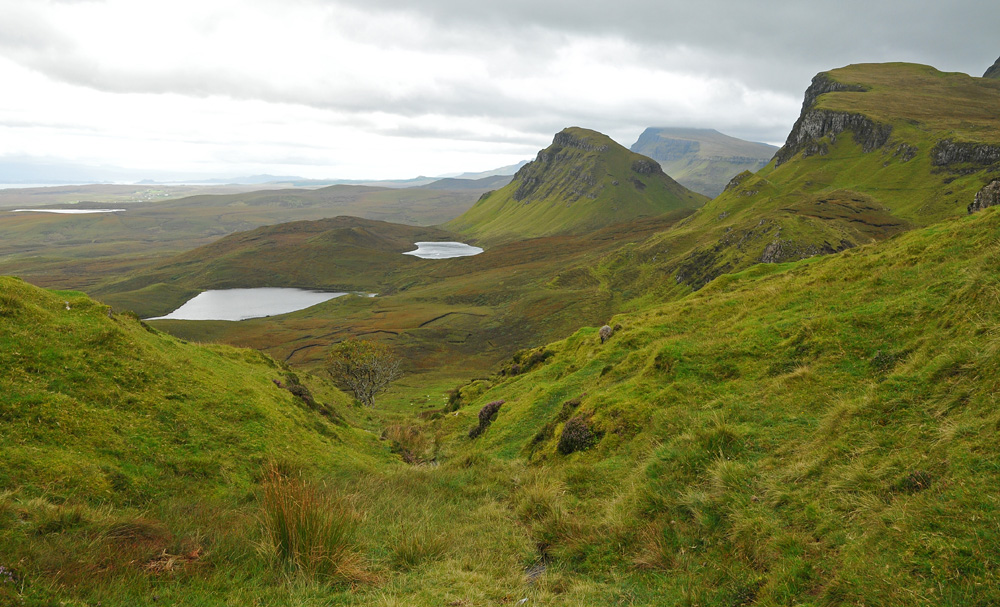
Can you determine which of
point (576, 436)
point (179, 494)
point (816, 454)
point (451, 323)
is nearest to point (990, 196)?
point (576, 436)

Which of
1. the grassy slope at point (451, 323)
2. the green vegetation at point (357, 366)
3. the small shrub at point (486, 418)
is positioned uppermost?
the small shrub at point (486, 418)

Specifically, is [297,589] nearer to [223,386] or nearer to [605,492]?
[605,492]

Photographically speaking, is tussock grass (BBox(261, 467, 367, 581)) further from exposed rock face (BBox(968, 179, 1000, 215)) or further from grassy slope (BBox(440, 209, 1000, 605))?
exposed rock face (BBox(968, 179, 1000, 215))

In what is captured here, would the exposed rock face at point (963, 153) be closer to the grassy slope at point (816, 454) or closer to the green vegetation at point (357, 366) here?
the grassy slope at point (816, 454)

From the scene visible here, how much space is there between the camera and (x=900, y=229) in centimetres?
12062

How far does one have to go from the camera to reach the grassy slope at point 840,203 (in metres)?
113

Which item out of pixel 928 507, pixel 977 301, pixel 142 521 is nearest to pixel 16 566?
pixel 142 521

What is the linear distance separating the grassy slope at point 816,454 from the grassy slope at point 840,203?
334ft

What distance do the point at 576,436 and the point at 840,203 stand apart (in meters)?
159

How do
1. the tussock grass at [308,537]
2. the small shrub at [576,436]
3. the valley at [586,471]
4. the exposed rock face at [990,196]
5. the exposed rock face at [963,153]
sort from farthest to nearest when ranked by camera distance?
the exposed rock face at [963,153] < the exposed rock face at [990,196] < the small shrub at [576,436] < the tussock grass at [308,537] < the valley at [586,471]

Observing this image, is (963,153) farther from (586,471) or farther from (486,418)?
(586,471)

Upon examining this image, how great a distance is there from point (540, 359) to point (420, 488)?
75.0 ft

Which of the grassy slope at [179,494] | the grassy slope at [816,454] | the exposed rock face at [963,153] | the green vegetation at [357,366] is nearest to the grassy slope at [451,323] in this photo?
the green vegetation at [357,366]

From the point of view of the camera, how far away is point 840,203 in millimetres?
137500
